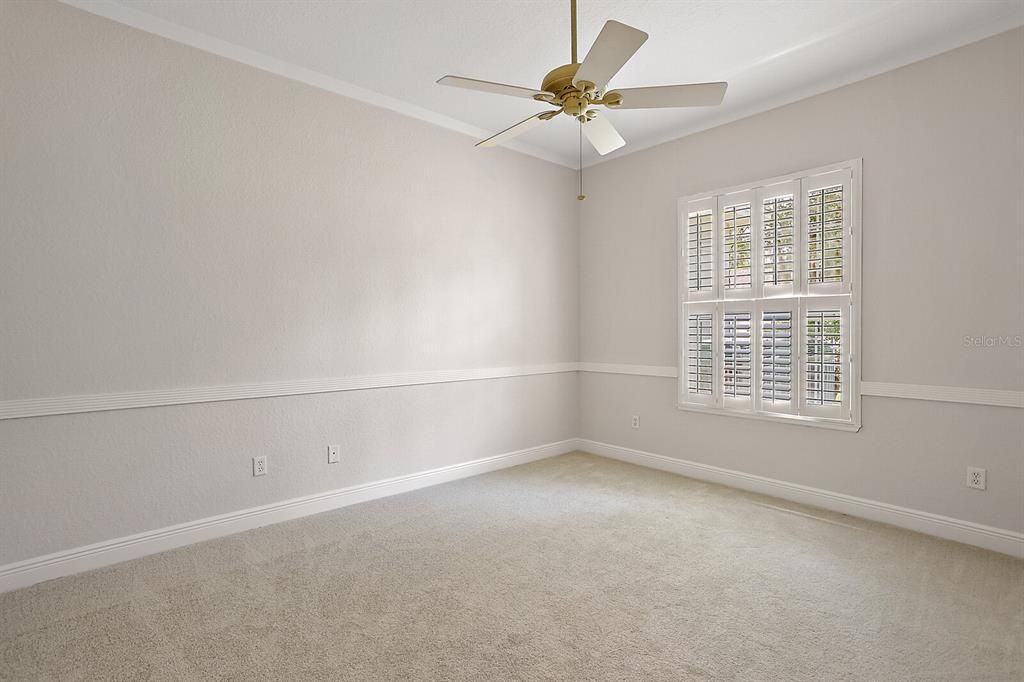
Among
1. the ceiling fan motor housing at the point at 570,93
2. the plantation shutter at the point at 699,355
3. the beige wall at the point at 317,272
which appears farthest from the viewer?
the plantation shutter at the point at 699,355

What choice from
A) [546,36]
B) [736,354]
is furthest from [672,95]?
[736,354]

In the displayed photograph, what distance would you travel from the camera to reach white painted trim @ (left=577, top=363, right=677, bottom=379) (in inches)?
174

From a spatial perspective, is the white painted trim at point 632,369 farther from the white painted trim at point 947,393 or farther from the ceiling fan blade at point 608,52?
the ceiling fan blade at point 608,52

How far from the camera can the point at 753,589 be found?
8.00 feet

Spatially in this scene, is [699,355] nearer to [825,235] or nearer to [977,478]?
[825,235]

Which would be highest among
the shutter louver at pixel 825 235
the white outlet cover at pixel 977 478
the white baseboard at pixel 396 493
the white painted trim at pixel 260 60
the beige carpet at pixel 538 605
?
the white painted trim at pixel 260 60

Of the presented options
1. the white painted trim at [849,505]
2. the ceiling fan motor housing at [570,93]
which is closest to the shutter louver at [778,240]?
the white painted trim at [849,505]

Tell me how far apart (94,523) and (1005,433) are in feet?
15.5

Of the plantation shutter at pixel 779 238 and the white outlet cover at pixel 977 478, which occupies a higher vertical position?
the plantation shutter at pixel 779 238

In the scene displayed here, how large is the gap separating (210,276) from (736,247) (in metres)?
3.52

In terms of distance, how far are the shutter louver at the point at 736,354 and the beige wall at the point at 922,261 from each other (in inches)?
10.1

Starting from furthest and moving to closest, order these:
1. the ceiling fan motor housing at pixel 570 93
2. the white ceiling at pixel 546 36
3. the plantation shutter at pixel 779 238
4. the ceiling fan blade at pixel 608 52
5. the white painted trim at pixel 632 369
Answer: the white painted trim at pixel 632 369 < the plantation shutter at pixel 779 238 < the white ceiling at pixel 546 36 < the ceiling fan motor housing at pixel 570 93 < the ceiling fan blade at pixel 608 52

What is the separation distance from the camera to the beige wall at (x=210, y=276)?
2510 millimetres

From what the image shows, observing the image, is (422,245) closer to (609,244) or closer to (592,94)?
(609,244)
